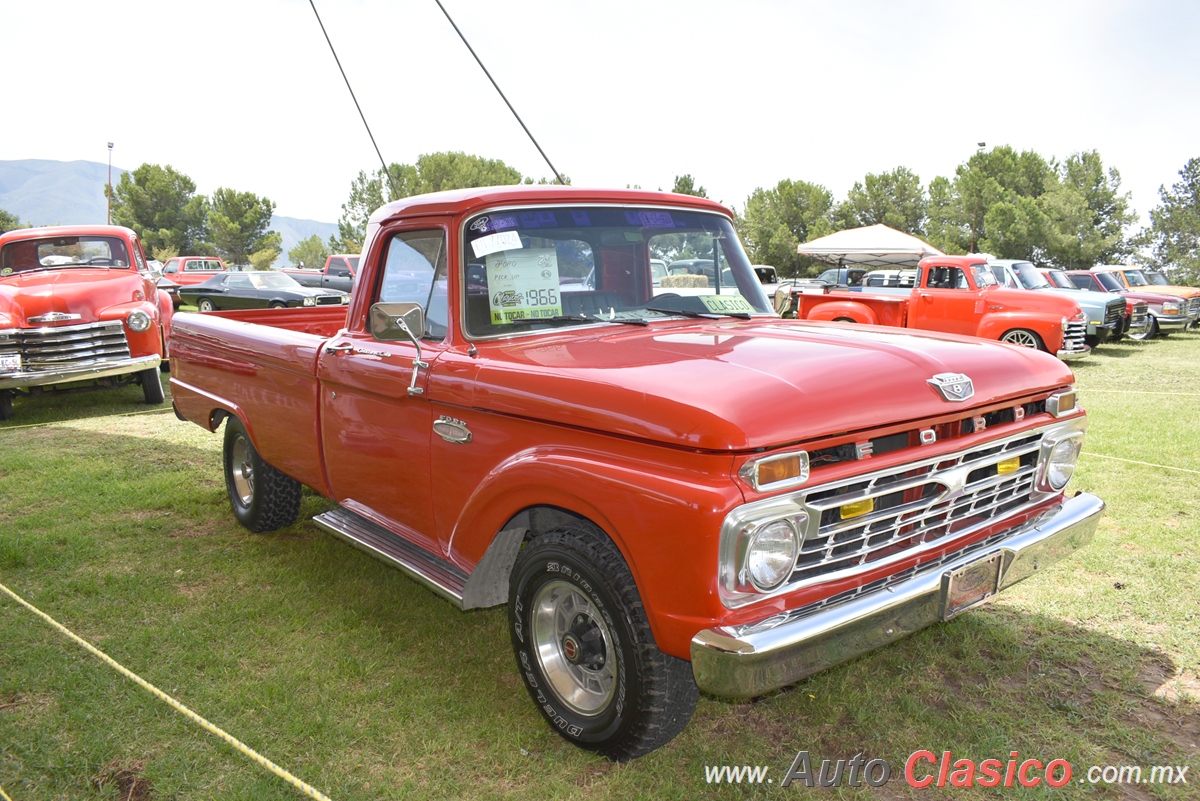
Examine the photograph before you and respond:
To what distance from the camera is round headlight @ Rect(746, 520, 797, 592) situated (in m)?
2.29

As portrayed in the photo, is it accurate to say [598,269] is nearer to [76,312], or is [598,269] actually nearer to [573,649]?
[573,649]

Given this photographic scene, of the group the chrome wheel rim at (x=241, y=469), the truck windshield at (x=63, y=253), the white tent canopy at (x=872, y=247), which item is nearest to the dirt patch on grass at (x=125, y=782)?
the chrome wheel rim at (x=241, y=469)

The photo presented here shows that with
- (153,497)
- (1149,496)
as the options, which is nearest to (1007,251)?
(1149,496)

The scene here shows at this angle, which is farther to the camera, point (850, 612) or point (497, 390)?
point (497, 390)

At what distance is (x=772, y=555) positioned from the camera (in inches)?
91.6

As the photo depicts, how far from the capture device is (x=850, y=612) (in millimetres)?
2373

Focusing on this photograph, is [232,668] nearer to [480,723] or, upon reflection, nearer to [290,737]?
[290,737]

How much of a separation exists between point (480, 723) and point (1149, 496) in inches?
199

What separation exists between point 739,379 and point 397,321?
1.40 metres

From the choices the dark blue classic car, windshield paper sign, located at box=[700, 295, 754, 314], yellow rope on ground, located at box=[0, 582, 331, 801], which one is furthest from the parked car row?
the dark blue classic car

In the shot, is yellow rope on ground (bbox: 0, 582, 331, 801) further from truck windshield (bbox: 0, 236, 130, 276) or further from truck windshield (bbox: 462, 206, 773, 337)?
truck windshield (bbox: 0, 236, 130, 276)

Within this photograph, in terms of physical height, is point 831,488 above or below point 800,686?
above

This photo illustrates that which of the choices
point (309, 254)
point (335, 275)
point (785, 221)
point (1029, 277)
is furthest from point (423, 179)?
point (1029, 277)

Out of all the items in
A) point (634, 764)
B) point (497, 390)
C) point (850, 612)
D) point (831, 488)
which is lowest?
point (634, 764)
